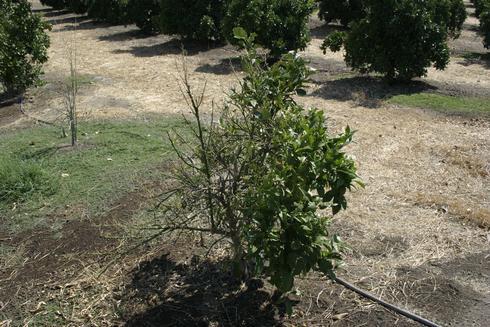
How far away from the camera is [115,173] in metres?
5.41

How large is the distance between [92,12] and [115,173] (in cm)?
1280

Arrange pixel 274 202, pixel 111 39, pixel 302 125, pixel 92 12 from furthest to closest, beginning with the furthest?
pixel 92 12, pixel 111 39, pixel 302 125, pixel 274 202

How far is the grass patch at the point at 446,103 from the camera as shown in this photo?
7398mm

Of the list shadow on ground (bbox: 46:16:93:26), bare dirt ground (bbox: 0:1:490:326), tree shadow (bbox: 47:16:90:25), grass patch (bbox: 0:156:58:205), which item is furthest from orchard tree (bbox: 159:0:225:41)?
grass patch (bbox: 0:156:58:205)

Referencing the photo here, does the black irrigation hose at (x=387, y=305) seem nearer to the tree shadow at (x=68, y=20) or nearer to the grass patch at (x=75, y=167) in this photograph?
the grass patch at (x=75, y=167)

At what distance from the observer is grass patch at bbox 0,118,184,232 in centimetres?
482

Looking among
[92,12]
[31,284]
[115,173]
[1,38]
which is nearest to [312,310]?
[31,284]

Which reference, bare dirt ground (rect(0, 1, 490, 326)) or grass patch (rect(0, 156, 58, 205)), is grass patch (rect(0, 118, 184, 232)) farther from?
bare dirt ground (rect(0, 1, 490, 326))

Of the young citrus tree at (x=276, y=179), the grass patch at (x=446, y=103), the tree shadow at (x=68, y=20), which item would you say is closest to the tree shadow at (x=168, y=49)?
the grass patch at (x=446, y=103)

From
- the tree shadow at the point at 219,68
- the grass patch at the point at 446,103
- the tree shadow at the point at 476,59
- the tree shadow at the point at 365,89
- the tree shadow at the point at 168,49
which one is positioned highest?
the tree shadow at the point at 168,49

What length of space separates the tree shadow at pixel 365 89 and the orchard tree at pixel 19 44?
4.70 metres

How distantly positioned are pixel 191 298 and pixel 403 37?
21.2 feet

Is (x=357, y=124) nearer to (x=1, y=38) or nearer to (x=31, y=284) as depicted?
(x=31, y=284)

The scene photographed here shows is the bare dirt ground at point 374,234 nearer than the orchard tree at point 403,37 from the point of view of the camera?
Yes
